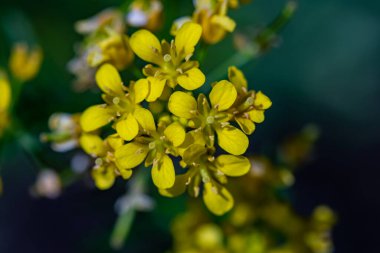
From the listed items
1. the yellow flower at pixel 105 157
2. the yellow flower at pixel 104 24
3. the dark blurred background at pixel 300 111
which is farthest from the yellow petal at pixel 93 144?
the dark blurred background at pixel 300 111

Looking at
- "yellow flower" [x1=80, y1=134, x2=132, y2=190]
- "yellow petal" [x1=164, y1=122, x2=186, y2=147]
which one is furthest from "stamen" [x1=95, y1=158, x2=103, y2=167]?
"yellow petal" [x1=164, y1=122, x2=186, y2=147]

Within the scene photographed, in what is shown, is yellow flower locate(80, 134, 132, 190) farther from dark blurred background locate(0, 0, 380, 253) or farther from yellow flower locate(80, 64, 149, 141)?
dark blurred background locate(0, 0, 380, 253)

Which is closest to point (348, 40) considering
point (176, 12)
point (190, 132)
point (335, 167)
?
point (335, 167)

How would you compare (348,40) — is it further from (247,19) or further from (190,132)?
(190,132)

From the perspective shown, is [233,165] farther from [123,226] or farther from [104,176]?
[123,226]

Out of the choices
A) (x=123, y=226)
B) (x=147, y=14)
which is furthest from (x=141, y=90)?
(x=123, y=226)

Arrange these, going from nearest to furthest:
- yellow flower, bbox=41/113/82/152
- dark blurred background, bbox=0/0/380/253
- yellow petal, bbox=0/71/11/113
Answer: yellow flower, bbox=41/113/82/152 < yellow petal, bbox=0/71/11/113 < dark blurred background, bbox=0/0/380/253

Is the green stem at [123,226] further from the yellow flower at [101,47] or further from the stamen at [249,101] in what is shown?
the stamen at [249,101]
